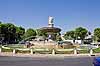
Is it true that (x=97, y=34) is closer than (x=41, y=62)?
No

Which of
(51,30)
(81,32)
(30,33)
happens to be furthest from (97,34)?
(51,30)

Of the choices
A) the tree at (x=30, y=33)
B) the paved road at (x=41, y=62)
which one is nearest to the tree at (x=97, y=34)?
the tree at (x=30, y=33)

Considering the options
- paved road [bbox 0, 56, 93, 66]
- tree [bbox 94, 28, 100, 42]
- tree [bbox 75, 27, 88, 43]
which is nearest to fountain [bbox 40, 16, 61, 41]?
paved road [bbox 0, 56, 93, 66]

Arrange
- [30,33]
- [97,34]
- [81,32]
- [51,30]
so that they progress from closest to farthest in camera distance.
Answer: [51,30]
[97,34]
[81,32]
[30,33]

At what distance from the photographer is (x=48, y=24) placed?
50.8 meters

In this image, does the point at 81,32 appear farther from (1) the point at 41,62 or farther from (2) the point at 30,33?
(1) the point at 41,62

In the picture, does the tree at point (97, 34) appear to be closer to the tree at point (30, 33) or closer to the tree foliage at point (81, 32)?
the tree foliage at point (81, 32)

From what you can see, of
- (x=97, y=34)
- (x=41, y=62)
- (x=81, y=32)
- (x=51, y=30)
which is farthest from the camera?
(x=81, y=32)

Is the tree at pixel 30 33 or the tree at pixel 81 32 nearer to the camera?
the tree at pixel 81 32

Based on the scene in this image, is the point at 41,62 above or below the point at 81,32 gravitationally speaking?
below

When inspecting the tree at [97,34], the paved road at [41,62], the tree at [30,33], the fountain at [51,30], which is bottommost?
the paved road at [41,62]

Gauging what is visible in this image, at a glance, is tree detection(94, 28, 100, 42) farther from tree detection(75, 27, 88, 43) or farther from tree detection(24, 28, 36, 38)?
tree detection(24, 28, 36, 38)

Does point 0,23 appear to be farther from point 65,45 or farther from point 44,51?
point 44,51

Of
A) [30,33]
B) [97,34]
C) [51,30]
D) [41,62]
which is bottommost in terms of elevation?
[41,62]
